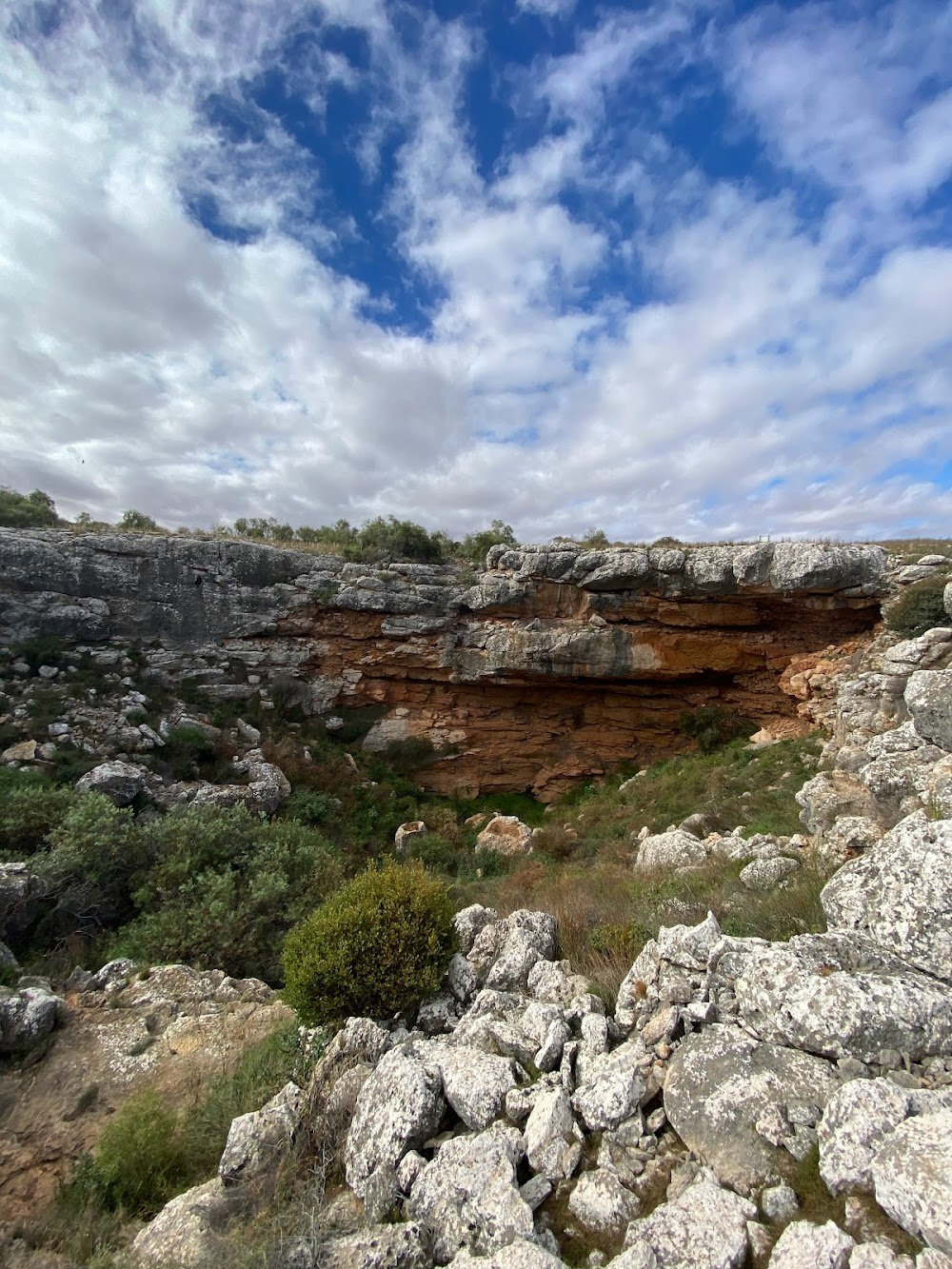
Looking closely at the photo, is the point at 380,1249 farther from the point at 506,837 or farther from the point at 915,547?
the point at 915,547

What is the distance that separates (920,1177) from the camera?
2174 millimetres

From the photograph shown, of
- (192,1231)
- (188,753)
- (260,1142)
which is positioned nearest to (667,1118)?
(260,1142)

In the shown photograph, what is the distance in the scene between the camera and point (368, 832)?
45.8ft

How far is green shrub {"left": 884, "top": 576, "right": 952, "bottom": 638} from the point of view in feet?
40.3

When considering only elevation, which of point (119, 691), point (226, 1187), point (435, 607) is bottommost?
point (226, 1187)

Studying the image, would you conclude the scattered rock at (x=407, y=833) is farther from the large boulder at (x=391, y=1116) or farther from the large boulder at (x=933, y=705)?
the large boulder at (x=933, y=705)

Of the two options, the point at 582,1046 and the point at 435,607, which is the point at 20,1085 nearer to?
the point at 582,1046

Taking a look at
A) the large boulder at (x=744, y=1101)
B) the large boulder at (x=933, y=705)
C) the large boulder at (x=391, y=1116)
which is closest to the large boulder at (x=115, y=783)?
the large boulder at (x=391, y=1116)

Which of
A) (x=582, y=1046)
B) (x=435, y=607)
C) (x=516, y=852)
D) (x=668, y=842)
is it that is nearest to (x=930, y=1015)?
(x=582, y=1046)

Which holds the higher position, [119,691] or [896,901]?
[119,691]

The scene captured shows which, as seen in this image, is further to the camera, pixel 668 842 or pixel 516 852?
pixel 516 852

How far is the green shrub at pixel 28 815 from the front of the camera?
8.61 meters

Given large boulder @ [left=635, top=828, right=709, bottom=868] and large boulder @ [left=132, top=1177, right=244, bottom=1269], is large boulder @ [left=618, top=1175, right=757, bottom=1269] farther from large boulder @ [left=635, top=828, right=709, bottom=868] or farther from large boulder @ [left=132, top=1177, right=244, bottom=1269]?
large boulder @ [left=635, top=828, right=709, bottom=868]

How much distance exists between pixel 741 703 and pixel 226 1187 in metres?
17.1
